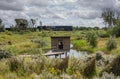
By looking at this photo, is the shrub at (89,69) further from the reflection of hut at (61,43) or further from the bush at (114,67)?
the reflection of hut at (61,43)

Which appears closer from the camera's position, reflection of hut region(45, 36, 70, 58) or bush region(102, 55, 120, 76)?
bush region(102, 55, 120, 76)

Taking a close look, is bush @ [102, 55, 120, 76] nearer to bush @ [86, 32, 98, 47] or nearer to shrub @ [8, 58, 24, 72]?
shrub @ [8, 58, 24, 72]

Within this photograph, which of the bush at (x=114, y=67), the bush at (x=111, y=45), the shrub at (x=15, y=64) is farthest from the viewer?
the bush at (x=111, y=45)

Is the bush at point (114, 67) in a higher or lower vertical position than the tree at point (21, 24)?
higher

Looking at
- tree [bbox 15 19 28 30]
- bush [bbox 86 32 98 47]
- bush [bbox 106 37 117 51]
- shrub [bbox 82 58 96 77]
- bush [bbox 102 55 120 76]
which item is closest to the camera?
shrub [bbox 82 58 96 77]

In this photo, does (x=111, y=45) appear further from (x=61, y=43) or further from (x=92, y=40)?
(x=61, y=43)

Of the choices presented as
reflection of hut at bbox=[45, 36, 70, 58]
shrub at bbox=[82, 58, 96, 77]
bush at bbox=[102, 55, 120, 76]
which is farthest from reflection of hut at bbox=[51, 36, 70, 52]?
shrub at bbox=[82, 58, 96, 77]

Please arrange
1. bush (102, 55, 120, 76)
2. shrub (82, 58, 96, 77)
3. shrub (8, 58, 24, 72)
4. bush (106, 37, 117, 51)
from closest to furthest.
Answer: shrub (82, 58, 96, 77), bush (102, 55, 120, 76), shrub (8, 58, 24, 72), bush (106, 37, 117, 51)

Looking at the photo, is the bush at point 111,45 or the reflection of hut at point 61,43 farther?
the reflection of hut at point 61,43

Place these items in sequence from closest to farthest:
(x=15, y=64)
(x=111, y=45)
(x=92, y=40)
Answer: (x=15, y=64) < (x=111, y=45) < (x=92, y=40)

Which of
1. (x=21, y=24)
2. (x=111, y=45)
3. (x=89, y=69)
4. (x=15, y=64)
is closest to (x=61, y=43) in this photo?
(x=111, y=45)

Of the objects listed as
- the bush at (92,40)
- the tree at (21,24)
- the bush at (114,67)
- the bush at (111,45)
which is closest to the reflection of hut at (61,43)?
the bush at (92,40)

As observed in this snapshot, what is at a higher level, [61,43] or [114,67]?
[114,67]

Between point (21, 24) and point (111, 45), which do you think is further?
point (21, 24)
